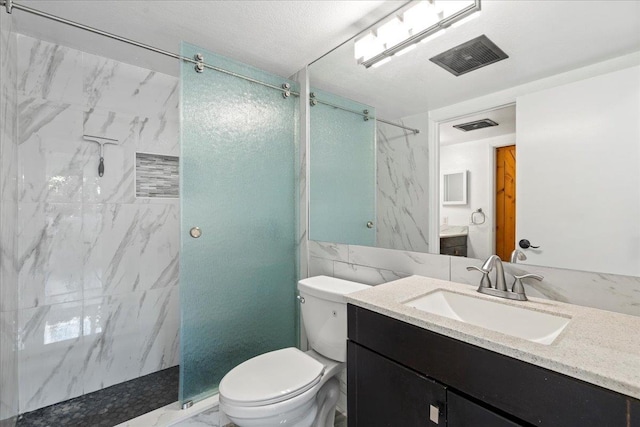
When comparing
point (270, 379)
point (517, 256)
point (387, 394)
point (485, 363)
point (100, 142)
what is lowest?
point (270, 379)

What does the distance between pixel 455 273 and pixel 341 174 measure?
3.26 feet

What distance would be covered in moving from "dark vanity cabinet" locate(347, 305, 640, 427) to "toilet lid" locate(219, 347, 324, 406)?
0.28 meters

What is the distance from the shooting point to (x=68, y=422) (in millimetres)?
1611

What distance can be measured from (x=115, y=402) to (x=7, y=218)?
1245 millimetres

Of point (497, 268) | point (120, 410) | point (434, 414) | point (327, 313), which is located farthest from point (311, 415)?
point (120, 410)

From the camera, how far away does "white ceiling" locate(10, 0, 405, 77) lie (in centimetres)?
142

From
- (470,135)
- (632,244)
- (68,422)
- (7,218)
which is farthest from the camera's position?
(68,422)

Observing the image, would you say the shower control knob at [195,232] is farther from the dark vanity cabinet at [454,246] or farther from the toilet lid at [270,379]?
the dark vanity cabinet at [454,246]

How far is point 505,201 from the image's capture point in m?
1.18

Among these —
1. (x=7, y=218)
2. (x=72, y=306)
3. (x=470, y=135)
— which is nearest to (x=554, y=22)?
(x=470, y=135)

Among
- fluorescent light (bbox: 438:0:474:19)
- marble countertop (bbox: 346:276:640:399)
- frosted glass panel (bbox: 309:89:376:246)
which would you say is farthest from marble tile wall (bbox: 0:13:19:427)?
fluorescent light (bbox: 438:0:474:19)

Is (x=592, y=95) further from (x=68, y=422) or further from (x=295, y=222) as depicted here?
(x=68, y=422)

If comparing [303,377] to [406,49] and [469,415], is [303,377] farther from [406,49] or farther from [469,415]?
[406,49]

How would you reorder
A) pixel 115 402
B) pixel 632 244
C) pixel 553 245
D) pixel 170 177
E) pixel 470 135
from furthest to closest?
1. pixel 170 177
2. pixel 115 402
3. pixel 470 135
4. pixel 553 245
5. pixel 632 244
